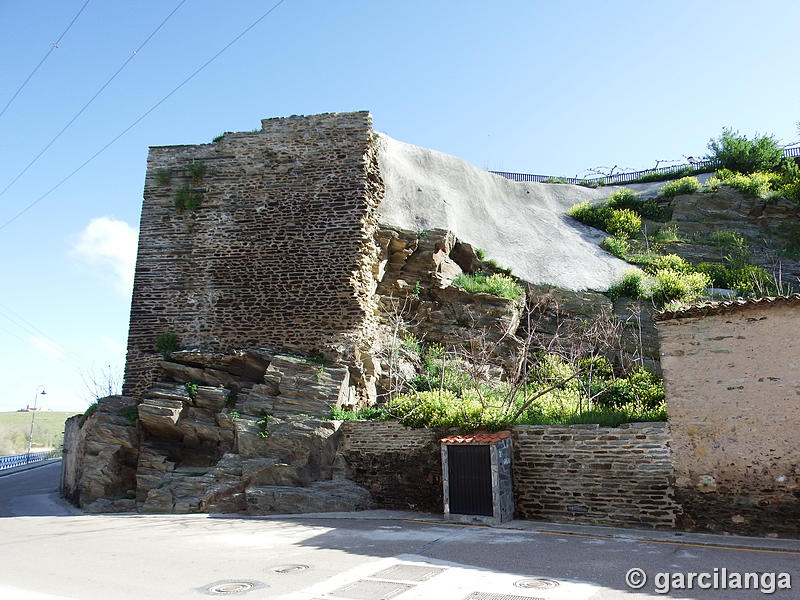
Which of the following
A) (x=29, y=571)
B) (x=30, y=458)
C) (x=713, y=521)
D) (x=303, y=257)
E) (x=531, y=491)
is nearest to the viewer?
(x=29, y=571)

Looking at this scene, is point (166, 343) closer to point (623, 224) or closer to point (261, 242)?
point (261, 242)

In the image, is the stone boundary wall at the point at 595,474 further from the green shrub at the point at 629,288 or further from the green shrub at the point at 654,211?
the green shrub at the point at 654,211

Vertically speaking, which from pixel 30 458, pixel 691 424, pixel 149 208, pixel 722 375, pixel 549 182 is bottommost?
pixel 30 458

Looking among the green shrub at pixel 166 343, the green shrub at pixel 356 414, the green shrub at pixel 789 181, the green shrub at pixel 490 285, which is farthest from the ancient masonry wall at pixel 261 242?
the green shrub at pixel 789 181

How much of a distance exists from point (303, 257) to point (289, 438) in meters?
5.67

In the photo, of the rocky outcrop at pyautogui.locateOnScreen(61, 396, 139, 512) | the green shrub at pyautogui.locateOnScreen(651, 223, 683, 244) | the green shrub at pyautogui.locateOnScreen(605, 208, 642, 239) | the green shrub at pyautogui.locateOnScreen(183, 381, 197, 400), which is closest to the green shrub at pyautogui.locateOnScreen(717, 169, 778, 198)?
the green shrub at pyautogui.locateOnScreen(651, 223, 683, 244)

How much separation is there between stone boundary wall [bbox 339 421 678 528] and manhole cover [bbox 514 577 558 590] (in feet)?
12.4

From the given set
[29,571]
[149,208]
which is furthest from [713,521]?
[149,208]

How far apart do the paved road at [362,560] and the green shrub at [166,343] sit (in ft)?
20.7

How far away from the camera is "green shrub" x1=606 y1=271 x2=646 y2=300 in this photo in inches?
712

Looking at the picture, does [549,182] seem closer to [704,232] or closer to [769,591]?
[704,232]

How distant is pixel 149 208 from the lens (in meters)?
17.5

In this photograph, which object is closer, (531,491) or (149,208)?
(531,491)

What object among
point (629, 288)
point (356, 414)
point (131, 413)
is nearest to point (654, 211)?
point (629, 288)
